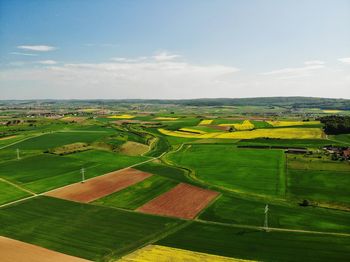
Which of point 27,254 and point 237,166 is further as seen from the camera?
point 237,166

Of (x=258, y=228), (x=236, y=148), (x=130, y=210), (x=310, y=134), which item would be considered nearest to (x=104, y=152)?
(x=236, y=148)

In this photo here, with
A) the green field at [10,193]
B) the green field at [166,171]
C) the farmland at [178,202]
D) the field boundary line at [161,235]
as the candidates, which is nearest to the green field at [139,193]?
the farmland at [178,202]

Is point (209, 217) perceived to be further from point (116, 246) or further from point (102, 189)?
point (102, 189)

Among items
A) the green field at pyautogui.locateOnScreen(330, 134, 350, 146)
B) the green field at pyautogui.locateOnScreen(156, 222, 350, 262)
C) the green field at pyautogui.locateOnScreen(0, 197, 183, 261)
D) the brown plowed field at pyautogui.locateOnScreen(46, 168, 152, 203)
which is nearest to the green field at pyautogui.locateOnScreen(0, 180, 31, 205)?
the green field at pyautogui.locateOnScreen(0, 197, 183, 261)

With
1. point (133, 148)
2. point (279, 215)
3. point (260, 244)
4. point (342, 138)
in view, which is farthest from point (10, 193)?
point (342, 138)

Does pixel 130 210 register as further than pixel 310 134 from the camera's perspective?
No

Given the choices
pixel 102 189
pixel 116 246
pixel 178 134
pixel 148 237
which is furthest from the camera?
pixel 178 134

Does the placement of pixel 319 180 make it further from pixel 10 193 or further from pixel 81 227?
pixel 10 193

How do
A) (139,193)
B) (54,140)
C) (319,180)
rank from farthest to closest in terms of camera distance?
(54,140), (319,180), (139,193)
